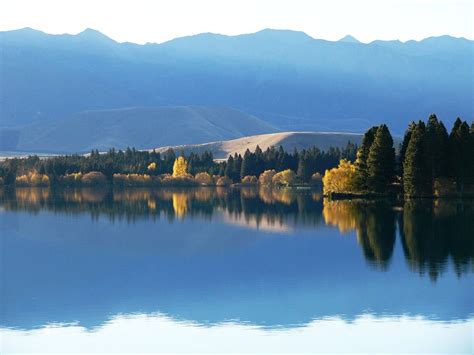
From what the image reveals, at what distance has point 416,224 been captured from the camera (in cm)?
7738

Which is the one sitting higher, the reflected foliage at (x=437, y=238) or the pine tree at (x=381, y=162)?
the pine tree at (x=381, y=162)

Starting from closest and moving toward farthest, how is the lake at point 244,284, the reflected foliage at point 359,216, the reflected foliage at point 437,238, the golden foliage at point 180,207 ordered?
the lake at point 244,284, the reflected foliage at point 437,238, the reflected foliage at point 359,216, the golden foliage at point 180,207

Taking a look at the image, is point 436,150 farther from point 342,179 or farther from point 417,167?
point 342,179

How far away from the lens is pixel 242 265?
59719 mm

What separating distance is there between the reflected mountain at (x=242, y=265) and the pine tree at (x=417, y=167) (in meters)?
7.18

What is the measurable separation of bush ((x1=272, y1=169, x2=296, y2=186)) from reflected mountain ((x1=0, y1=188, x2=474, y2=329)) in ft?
302

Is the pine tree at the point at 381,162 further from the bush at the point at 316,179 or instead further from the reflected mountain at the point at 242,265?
the bush at the point at 316,179

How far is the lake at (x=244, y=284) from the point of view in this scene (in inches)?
1515

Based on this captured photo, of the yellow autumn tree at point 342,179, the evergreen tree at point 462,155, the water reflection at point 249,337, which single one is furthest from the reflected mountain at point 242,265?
the yellow autumn tree at point 342,179

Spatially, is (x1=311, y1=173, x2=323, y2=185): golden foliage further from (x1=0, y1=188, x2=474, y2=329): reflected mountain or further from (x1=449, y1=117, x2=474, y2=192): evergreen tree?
(x1=0, y1=188, x2=474, y2=329): reflected mountain

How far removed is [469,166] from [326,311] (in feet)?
234

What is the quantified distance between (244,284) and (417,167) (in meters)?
61.3

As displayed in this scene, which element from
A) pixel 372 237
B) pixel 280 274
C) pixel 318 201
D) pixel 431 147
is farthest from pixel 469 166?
pixel 280 274

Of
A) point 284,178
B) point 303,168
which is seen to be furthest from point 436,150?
point 284,178
